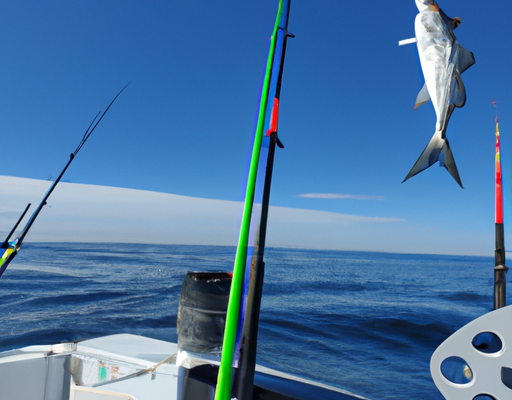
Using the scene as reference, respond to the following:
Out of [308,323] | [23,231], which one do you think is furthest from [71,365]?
[308,323]

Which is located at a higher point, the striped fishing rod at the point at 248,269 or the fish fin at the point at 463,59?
the fish fin at the point at 463,59

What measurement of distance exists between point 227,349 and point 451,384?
614 millimetres

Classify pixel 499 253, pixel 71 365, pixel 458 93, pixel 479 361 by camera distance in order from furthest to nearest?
pixel 71 365 → pixel 499 253 → pixel 458 93 → pixel 479 361

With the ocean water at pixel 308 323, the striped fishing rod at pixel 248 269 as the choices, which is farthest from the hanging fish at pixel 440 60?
the ocean water at pixel 308 323

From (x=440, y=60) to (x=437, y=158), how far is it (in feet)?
1.64

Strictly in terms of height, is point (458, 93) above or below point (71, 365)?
above

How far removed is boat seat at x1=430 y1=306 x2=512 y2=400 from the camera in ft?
3.18

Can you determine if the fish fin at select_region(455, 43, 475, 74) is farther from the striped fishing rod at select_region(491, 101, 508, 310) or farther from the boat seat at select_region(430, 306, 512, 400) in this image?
the boat seat at select_region(430, 306, 512, 400)

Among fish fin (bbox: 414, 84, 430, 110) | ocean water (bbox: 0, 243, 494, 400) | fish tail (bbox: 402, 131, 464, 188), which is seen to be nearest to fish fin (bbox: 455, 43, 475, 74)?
fish fin (bbox: 414, 84, 430, 110)

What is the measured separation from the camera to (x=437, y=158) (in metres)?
1.42

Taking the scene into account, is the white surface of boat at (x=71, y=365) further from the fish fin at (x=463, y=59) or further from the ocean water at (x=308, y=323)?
the ocean water at (x=308, y=323)

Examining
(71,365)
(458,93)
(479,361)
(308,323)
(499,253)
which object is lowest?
(308,323)

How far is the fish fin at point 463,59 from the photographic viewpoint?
5.49 ft

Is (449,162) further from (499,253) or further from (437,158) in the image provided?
(499,253)
